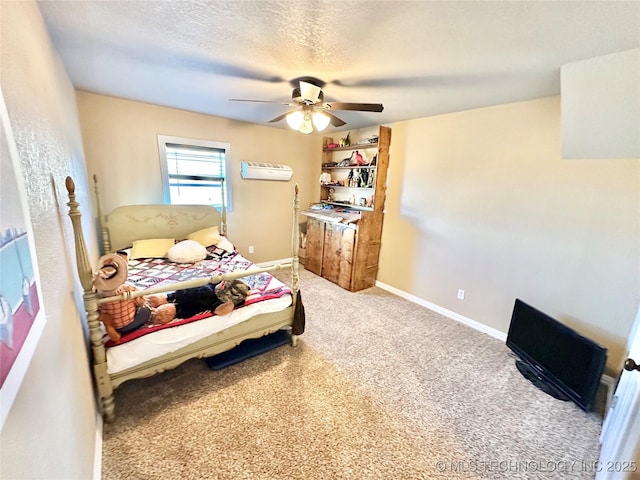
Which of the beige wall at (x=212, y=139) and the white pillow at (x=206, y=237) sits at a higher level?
the beige wall at (x=212, y=139)

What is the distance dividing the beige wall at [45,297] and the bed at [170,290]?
8cm

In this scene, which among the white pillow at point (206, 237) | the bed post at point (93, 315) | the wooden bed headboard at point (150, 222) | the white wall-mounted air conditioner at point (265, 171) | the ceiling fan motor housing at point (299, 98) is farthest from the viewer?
the white wall-mounted air conditioner at point (265, 171)

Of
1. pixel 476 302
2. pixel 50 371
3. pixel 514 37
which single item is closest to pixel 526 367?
pixel 476 302

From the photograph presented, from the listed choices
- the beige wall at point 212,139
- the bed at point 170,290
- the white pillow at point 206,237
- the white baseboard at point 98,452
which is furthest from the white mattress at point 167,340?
the beige wall at point 212,139

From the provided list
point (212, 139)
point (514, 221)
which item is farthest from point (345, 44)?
point (212, 139)

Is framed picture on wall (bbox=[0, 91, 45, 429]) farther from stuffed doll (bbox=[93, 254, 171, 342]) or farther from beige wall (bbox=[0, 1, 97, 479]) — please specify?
stuffed doll (bbox=[93, 254, 171, 342])

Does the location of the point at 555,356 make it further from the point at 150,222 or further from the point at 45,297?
the point at 150,222

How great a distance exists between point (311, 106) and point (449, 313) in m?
2.80

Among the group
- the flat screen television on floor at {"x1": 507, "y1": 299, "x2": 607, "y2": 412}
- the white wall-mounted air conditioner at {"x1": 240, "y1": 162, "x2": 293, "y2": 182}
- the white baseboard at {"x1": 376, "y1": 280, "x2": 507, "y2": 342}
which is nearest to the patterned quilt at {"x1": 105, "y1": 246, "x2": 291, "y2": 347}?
the white wall-mounted air conditioner at {"x1": 240, "y1": 162, "x2": 293, "y2": 182}

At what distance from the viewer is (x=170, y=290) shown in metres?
1.71

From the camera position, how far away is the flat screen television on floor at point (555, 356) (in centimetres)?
175

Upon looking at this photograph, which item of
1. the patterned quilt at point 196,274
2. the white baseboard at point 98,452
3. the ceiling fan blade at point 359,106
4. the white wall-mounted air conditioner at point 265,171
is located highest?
the ceiling fan blade at point 359,106

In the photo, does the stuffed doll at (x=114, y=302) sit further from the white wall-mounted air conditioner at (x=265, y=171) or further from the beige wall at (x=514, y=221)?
the beige wall at (x=514, y=221)

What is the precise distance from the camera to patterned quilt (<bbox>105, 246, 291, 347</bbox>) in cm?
188
